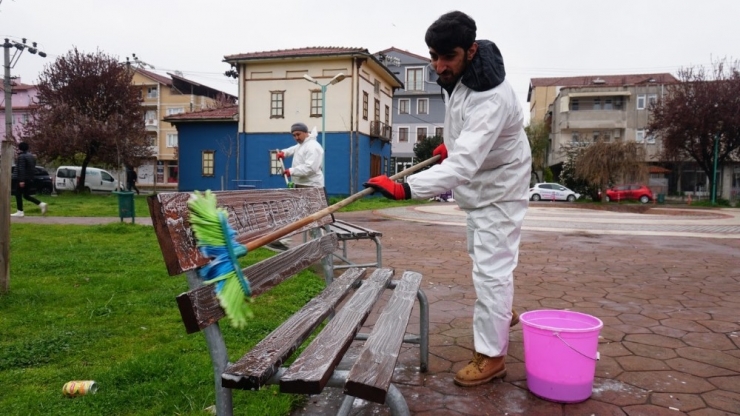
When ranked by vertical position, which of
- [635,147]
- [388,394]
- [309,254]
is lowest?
[388,394]

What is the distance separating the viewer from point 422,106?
4884 centimetres

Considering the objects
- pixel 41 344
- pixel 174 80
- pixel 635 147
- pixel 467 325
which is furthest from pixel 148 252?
pixel 174 80

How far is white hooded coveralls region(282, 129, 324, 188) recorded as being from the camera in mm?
6988

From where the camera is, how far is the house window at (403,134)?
4972 cm

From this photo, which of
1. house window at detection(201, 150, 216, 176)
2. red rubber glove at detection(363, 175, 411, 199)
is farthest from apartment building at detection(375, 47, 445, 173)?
red rubber glove at detection(363, 175, 411, 199)

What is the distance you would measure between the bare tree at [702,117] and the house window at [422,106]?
21026 mm

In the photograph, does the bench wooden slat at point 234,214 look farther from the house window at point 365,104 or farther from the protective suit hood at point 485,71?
the house window at point 365,104

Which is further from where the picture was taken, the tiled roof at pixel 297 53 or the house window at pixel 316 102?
the house window at pixel 316 102

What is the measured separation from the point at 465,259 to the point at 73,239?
19.2ft

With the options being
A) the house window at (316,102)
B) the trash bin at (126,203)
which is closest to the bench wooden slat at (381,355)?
the trash bin at (126,203)

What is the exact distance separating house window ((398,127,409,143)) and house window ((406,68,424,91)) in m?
3.76

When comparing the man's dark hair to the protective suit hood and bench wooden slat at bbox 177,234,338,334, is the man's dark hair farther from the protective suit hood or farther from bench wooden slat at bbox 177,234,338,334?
bench wooden slat at bbox 177,234,338,334

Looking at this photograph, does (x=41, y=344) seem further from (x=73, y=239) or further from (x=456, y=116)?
(x=73, y=239)

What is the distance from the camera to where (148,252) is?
6895 millimetres
